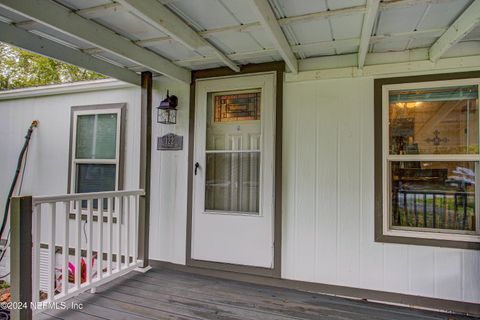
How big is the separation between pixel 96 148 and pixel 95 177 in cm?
40

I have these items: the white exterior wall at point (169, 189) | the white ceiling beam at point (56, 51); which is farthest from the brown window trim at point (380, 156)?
the white ceiling beam at point (56, 51)

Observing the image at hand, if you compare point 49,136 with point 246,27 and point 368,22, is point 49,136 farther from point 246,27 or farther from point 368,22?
point 368,22

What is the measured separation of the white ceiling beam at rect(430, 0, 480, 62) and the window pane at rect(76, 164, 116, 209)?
12.4 ft

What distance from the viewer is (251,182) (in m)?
3.13

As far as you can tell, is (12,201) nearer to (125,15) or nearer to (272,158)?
(125,15)

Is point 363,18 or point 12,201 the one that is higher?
point 363,18

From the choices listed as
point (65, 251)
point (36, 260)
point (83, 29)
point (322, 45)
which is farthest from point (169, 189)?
point (322, 45)

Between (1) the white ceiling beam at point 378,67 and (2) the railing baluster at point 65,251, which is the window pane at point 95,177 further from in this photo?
(1) the white ceiling beam at point 378,67

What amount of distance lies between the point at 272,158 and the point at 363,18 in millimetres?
1505

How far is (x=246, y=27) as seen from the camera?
225cm

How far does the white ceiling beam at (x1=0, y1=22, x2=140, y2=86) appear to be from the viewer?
2197mm

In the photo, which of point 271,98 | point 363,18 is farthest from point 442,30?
point 271,98

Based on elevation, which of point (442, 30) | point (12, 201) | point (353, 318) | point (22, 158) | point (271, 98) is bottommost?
point (353, 318)

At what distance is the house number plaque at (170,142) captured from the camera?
3398mm
